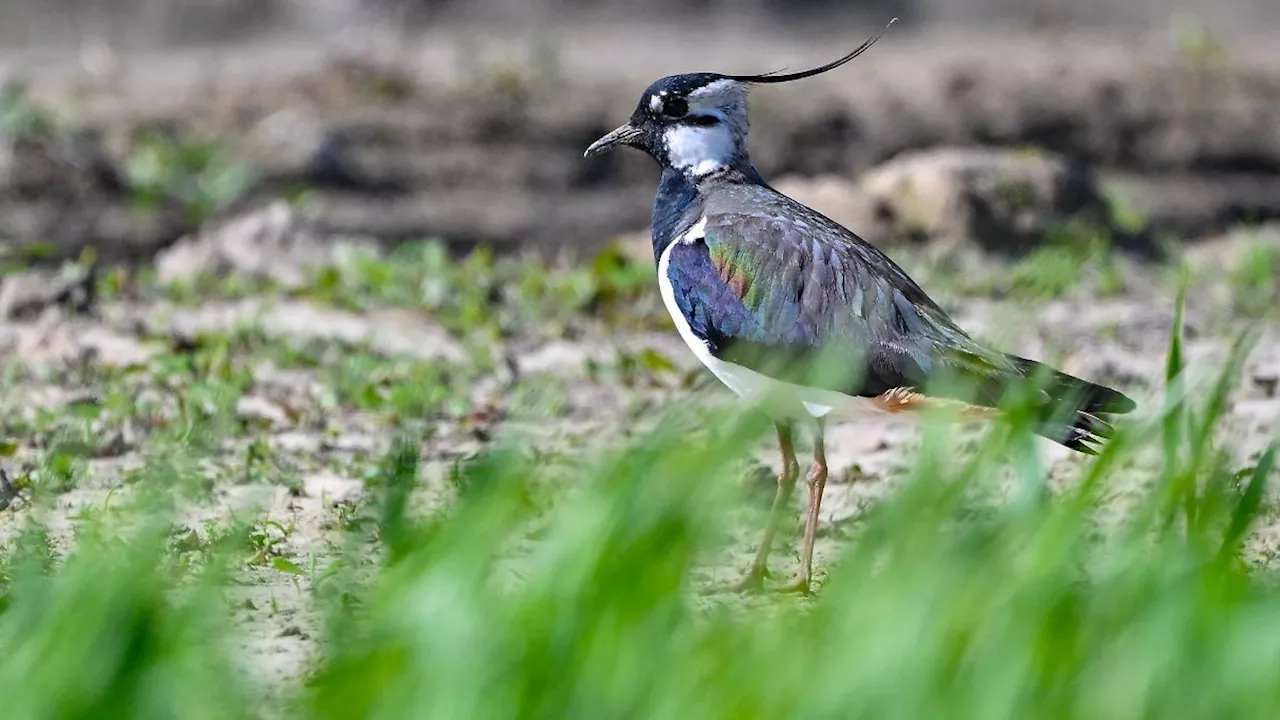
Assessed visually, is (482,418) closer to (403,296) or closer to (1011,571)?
(403,296)

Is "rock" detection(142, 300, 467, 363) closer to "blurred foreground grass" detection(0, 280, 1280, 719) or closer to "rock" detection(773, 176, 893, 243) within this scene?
"rock" detection(773, 176, 893, 243)

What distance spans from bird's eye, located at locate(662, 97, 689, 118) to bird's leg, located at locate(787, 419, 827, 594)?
102 cm

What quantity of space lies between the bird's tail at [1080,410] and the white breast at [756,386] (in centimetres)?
46

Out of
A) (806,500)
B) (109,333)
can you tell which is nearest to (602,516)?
(806,500)

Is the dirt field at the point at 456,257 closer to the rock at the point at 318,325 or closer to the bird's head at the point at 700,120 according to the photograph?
the rock at the point at 318,325

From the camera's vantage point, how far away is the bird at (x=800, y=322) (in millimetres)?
4855

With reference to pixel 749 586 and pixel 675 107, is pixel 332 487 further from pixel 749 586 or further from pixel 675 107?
pixel 749 586

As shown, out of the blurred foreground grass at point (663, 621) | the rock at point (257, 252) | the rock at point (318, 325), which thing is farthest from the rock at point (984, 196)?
the blurred foreground grass at point (663, 621)

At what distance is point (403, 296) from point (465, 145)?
2.22 m

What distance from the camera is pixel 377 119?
33.2 ft

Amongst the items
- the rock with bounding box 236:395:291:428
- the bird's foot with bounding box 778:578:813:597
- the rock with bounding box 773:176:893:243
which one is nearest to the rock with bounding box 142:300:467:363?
the rock with bounding box 236:395:291:428

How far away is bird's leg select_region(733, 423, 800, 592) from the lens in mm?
4637

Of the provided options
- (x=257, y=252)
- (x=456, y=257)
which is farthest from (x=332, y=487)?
(x=456, y=257)

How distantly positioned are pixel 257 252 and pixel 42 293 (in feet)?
3.48
